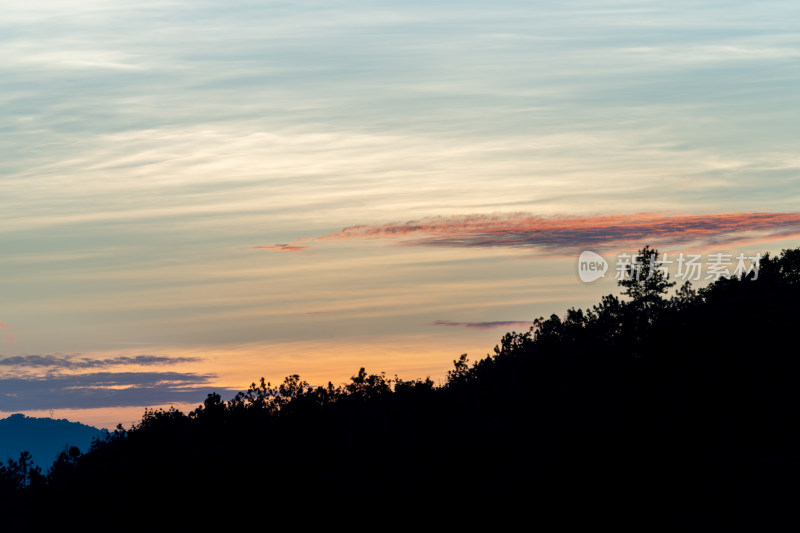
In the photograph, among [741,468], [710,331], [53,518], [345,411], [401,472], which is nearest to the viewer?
[741,468]

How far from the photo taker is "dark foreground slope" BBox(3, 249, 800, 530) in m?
58.1

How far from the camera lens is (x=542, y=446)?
61.5 m

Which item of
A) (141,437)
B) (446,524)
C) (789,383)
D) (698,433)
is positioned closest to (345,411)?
(141,437)

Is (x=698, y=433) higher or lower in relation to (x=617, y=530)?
higher

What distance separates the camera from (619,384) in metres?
69.9

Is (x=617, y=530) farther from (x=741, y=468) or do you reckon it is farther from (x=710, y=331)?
(x=710, y=331)

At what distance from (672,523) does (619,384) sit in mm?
17316

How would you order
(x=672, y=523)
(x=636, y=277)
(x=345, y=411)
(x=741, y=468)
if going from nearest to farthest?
(x=672, y=523) → (x=741, y=468) → (x=345, y=411) → (x=636, y=277)

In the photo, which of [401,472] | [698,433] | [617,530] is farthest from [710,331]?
[401,472]

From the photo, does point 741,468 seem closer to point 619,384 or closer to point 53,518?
point 619,384

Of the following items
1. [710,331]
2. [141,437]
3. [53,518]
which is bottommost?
[53,518]

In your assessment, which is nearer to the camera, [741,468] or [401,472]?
[741,468]

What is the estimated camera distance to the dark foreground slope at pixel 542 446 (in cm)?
5812

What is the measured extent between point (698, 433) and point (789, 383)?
9319 mm
